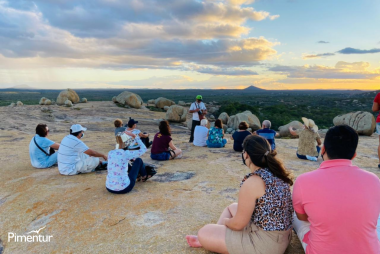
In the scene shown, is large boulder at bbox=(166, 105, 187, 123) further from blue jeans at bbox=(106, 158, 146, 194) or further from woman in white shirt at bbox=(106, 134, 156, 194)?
woman in white shirt at bbox=(106, 134, 156, 194)

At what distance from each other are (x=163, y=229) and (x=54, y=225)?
173 cm

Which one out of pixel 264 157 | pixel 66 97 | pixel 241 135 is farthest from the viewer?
pixel 66 97

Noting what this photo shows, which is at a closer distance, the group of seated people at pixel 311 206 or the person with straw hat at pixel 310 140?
the group of seated people at pixel 311 206

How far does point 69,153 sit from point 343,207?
5646 millimetres

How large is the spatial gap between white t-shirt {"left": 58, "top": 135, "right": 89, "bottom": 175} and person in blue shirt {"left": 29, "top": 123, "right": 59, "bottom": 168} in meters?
0.80

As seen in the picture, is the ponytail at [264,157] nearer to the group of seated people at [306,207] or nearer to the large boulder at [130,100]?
the group of seated people at [306,207]

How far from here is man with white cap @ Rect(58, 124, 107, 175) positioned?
19.8 ft

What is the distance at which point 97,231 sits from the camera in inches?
149

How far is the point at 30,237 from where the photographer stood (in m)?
3.88

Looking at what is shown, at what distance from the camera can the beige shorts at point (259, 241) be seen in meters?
2.73

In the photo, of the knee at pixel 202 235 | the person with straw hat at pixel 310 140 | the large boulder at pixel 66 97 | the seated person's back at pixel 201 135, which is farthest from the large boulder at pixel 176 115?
the knee at pixel 202 235

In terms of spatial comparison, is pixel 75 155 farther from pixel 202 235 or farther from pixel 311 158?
pixel 311 158

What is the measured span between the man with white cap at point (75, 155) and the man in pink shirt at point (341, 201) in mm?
5011

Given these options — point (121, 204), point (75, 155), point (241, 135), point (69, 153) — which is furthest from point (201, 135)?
point (121, 204)
